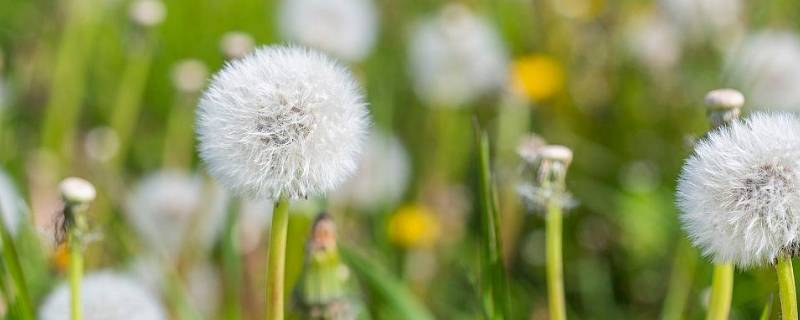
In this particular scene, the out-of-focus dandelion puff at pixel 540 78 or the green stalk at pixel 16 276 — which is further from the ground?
the out-of-focus dandelion puff at pixel 540 78

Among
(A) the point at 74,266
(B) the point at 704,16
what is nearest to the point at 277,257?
(A) the point at 74,266

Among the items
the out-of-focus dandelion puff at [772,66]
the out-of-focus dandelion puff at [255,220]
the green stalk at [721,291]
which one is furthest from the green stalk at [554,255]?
the out-of-focus dandelion puff at [772,66]

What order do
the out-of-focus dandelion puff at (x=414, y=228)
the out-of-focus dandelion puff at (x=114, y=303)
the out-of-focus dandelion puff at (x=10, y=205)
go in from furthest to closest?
the out-of-focus dandelion puff at (x=414, y=228)
the out-of-focus dandelion puff at (x=10, y=205)
the out-of-focus dandelion puff at (x=114, y=303)

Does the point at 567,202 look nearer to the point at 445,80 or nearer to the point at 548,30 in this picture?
the point at 445,80

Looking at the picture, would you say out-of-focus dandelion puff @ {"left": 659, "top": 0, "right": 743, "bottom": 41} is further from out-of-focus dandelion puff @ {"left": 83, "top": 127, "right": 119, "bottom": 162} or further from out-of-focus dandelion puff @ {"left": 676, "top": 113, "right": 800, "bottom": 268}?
out-of-focus dandelion puff @ {"left": 676, "top": 113, "right": 800, "bottom": 268}

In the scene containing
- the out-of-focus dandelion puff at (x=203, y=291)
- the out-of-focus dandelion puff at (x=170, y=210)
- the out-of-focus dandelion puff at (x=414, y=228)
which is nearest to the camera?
the out-of-focus dandelion puff at (x=203, y=291)

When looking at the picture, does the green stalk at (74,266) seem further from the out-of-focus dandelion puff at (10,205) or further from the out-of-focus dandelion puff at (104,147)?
the out-of-focus dandelion puff at (104,147)
